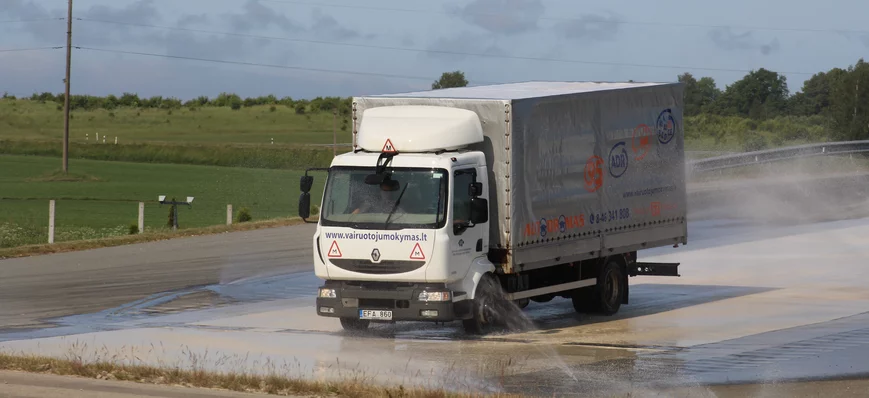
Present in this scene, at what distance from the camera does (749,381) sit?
15.3 m

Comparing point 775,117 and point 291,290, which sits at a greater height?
point 775,117

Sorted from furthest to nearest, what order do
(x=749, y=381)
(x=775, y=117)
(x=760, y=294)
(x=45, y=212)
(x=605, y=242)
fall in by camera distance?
(x=775, y=117) < (x=45, y=212) < (x=760, y=294) < (x=605, y=242) < (x=749, y=381)

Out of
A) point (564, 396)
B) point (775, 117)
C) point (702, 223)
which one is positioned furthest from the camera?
point (775, 117)

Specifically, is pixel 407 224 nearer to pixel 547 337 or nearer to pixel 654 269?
pixel 547 337

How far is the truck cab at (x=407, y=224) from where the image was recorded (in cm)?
1864

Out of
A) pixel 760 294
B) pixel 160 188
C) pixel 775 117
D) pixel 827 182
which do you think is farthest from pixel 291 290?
pixel 775 117

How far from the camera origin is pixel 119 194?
66688 millimetres

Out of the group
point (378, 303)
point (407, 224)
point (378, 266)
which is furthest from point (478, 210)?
point (378, 303)

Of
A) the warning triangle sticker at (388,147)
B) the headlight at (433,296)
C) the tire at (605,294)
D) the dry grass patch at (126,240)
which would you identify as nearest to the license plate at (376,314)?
the headlight at (433,296)

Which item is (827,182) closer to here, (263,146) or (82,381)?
(82,381)

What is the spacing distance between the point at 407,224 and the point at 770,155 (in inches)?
1340

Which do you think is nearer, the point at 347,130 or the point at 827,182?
the point at 827,182

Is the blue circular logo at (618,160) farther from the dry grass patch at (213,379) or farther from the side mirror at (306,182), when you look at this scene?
the dry grass patch at (213,379)

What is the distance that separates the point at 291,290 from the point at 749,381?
12230 mm
